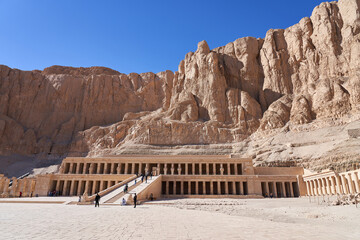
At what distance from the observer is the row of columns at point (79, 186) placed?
145ft

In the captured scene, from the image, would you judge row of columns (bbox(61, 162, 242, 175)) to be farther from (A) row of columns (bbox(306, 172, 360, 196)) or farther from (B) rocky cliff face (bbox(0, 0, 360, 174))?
(A) row of columns (bbox(306, 172, 360, 196))

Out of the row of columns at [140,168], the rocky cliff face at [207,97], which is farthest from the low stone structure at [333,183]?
the row of columns at [140,168]

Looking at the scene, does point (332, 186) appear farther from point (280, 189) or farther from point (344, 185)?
point (280, 189)

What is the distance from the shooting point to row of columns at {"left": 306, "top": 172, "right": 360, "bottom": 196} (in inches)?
1296

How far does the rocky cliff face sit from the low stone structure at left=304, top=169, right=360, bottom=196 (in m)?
11.1

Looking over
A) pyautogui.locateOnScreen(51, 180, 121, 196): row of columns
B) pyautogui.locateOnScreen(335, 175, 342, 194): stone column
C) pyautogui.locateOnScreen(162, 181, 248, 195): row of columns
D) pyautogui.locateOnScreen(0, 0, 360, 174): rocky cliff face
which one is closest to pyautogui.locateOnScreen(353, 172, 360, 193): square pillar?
pyautogui.locateOnScreen(335, 175, 342, 194): stone column

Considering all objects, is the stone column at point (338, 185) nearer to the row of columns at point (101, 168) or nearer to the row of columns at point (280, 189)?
the row of columns at point (280, 189)

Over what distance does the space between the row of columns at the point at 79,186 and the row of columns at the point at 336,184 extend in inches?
1291

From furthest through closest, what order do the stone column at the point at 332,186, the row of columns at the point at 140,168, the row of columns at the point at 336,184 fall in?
the row of columns at the point at 140,168 < the stone column at the point at 332,186 < the row of columns at the point at 336,184

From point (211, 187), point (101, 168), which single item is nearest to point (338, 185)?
point (211, 187)

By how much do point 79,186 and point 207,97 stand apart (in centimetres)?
5142

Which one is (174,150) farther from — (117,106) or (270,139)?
(117,106)

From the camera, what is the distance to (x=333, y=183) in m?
36.1

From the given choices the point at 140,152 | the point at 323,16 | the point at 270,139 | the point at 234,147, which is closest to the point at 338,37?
the point at 323,16
